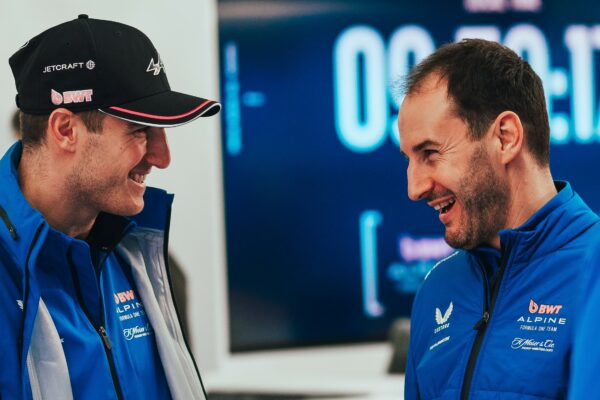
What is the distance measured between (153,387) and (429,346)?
52 cm

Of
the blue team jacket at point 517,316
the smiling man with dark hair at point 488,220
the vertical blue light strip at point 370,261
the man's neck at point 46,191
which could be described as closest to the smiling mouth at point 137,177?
the man's neck at point 46,191

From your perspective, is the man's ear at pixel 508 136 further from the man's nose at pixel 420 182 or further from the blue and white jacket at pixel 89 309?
the blue and white jacket at pixel 89 309

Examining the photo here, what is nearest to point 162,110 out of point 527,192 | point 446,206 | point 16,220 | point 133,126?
point 133,126

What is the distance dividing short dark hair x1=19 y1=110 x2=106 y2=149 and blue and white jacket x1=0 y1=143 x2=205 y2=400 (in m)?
0.04

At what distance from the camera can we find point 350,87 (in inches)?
179

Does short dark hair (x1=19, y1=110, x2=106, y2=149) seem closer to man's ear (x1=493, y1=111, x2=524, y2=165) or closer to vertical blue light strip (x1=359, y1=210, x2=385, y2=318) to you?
man's ear (x1=493, y1=111, x2=524, y2=165)

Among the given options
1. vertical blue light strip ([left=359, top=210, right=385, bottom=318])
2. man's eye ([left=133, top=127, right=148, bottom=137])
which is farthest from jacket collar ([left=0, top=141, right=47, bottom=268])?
vertical blue light strip ([left=359, top=210, right=385, bottom=318])

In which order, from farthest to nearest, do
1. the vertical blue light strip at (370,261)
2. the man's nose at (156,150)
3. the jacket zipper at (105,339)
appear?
1. the vertical blue light strip at (370,261)
2. the man's nose at (156,150)
3. the jacket zipper at (105,339)

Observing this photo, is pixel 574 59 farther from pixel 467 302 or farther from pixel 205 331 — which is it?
pixel 467 302

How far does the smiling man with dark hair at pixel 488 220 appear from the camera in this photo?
1635 millimetres

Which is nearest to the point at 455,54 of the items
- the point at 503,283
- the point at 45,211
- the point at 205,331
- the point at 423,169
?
the point at 423,169

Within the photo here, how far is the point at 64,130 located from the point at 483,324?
2.71 feet

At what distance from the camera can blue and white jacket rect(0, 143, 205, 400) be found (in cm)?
157

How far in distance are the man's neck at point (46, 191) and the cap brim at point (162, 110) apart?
6.1 inches
